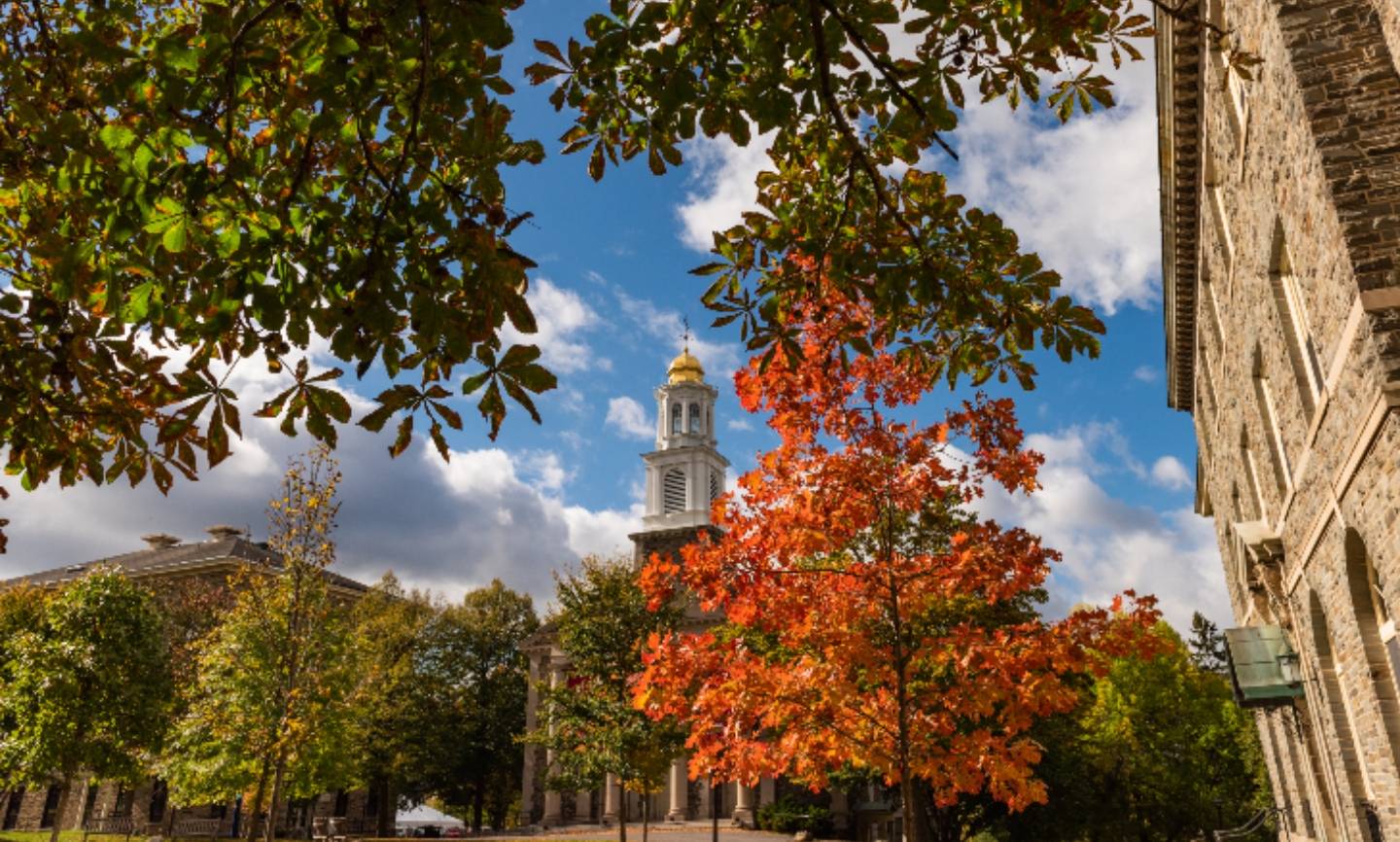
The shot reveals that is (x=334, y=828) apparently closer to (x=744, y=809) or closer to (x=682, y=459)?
(x=744, y=809)

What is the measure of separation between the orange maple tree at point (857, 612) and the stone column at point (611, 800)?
3587 cm

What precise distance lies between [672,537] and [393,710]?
17260mm

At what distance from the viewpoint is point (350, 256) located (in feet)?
14.1

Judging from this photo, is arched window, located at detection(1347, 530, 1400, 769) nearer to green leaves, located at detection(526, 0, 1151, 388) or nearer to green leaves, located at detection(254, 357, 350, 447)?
green leaves, located at detection(526, 0, 1151, 388)

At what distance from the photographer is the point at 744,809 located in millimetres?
40156

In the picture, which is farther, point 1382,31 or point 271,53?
point 1382,31

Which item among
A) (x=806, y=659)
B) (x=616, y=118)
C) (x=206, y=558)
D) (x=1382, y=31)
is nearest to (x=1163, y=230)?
(x=1382, y=31)

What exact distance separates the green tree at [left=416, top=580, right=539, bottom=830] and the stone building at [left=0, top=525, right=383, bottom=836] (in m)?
4.53

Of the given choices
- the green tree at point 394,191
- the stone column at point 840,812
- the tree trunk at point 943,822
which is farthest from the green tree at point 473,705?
the green tree at point 394,191

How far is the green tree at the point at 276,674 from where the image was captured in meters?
23.0

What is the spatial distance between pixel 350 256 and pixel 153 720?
28.3 m

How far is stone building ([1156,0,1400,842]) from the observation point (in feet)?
27.5

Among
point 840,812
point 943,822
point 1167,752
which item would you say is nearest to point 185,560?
point 840,812

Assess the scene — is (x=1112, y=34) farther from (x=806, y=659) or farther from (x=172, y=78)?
(x=806, y=659)
